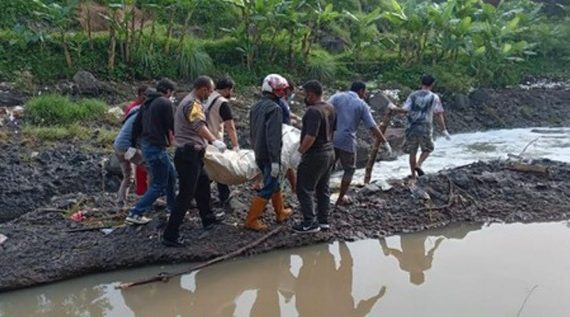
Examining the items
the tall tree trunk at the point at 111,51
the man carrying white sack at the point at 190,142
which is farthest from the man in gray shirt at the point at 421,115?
the tall tree trunk at the point at 111,51

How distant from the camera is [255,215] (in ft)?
22.1

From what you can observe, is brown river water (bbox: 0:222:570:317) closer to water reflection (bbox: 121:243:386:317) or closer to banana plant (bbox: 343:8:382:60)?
water reflection (bbox: 121:243:386:317)

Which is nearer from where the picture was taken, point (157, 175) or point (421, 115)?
point (157, 175)

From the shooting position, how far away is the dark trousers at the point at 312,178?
21.6 ft

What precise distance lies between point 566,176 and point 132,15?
908 centimetres

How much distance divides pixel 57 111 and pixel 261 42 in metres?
5.87

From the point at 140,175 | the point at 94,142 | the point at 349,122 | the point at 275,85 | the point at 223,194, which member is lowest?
the point at 94,142

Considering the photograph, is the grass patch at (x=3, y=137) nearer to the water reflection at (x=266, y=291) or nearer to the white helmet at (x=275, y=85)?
the water reflection at (x=266, y=291)

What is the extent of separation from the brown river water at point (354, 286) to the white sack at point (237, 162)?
0.92 meters

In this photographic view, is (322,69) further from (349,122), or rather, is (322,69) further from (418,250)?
(418,250)

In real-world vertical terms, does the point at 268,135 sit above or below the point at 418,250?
above

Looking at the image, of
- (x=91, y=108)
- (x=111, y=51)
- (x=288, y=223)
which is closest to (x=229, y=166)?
(x=288, y=223)

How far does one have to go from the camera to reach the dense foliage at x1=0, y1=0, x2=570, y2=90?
13.5 m

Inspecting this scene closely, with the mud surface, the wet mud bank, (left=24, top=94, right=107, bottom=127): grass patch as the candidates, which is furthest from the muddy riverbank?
the wet mud bank
